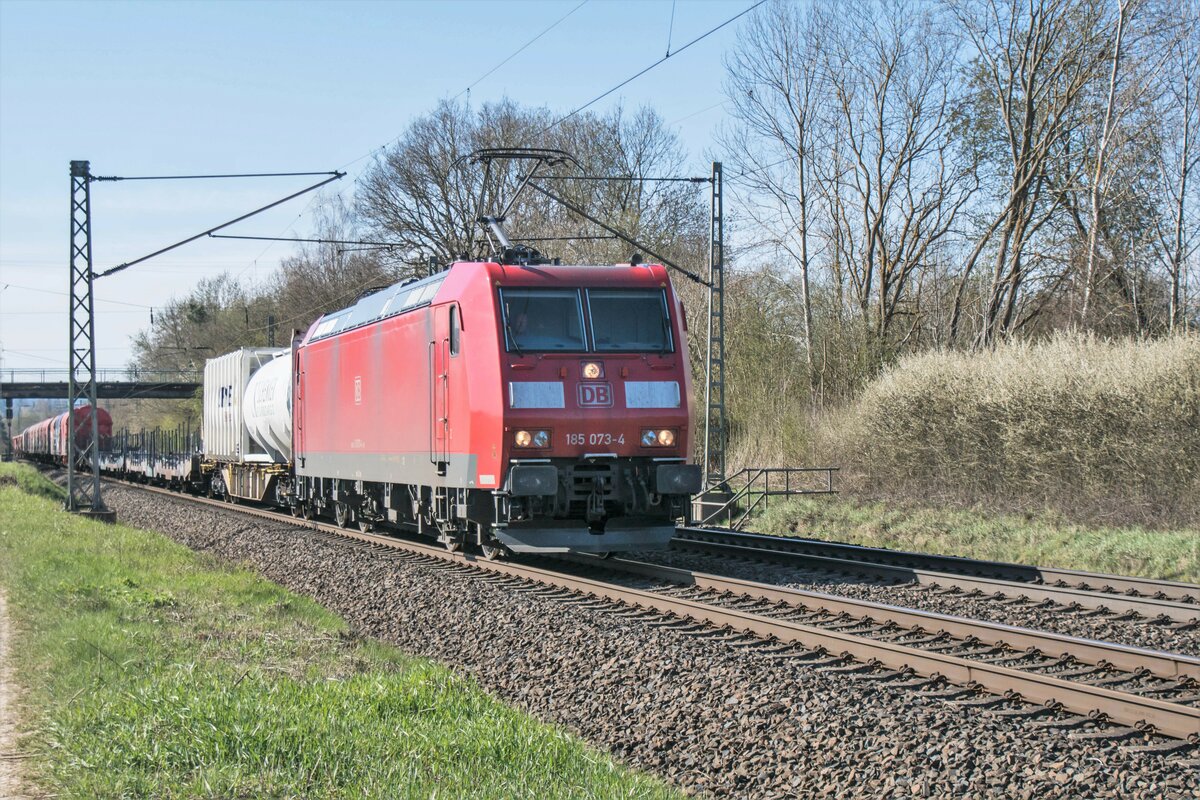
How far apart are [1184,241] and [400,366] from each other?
17.8 m

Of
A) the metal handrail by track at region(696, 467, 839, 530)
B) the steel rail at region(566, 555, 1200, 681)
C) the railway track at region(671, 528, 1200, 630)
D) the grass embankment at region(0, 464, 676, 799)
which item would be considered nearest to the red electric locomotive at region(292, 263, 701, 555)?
the steel rail at region(566, 555, 1200, 681)

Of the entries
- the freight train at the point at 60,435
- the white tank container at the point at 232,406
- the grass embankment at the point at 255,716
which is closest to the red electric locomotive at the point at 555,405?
the grass embankment at the point at 255,716

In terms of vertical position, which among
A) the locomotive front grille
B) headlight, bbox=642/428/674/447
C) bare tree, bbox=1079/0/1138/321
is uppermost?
bare tree, bbox=1079/0/1138/321

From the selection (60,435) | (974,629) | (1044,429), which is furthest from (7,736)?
(60,435)

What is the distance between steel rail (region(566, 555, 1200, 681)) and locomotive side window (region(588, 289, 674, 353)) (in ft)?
8.47

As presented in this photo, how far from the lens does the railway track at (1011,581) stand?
10281mm

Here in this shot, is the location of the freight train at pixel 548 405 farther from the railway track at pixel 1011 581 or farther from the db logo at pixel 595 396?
the railway track at pixel 1011 581

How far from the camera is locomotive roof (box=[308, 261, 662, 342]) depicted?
43.9 feet

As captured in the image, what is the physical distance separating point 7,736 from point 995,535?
14.6 meters

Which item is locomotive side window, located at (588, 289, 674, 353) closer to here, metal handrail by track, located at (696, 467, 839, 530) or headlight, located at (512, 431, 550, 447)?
headlight, located at (512, 431, 550, 447)

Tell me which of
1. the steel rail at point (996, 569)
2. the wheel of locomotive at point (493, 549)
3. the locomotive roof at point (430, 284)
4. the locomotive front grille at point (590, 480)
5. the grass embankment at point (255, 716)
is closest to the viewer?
the grass embankment at point (255, 716)

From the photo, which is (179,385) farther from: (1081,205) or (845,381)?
(1081,205)

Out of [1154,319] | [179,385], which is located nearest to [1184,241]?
[1154,319]

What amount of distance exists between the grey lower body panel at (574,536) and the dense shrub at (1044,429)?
8435mm
